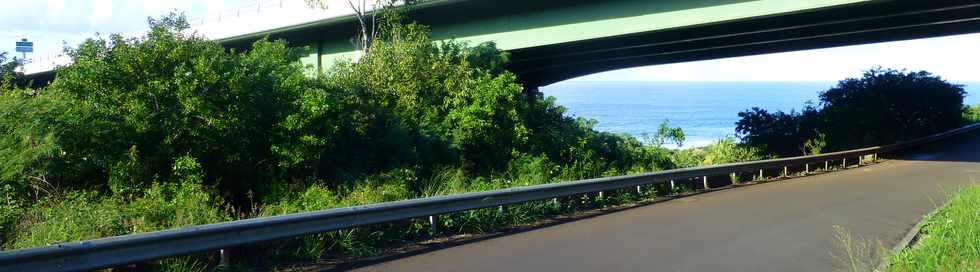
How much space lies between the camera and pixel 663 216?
11945mm

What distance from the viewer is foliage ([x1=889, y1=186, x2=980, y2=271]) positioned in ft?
23.1

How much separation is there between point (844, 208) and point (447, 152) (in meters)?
7.44

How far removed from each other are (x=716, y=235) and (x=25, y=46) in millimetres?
77613

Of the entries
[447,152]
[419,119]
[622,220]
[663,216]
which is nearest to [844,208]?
[663,216]

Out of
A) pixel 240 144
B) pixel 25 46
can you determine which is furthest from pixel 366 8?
pixel 25 46

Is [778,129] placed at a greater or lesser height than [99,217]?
greater

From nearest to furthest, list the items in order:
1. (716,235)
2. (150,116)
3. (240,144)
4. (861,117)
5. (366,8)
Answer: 1. (716,235)
2. (150,116)
3. (240,144)
4. (366,8)
5. (861,117)

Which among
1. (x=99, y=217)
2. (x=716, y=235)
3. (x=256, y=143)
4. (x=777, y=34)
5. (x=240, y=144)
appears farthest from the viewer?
(x=777, y=34)

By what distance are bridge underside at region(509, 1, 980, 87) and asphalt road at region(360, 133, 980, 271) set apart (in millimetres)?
5848

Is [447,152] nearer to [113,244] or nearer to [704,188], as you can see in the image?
[704,188]

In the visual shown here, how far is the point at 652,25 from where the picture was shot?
20.6 meters

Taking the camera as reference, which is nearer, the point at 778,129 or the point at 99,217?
the point at 99,217

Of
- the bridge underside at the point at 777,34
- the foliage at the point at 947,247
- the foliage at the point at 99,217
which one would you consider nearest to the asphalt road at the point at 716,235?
the foliage at the point at 947,247

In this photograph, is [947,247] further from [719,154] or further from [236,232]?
[719,154]
